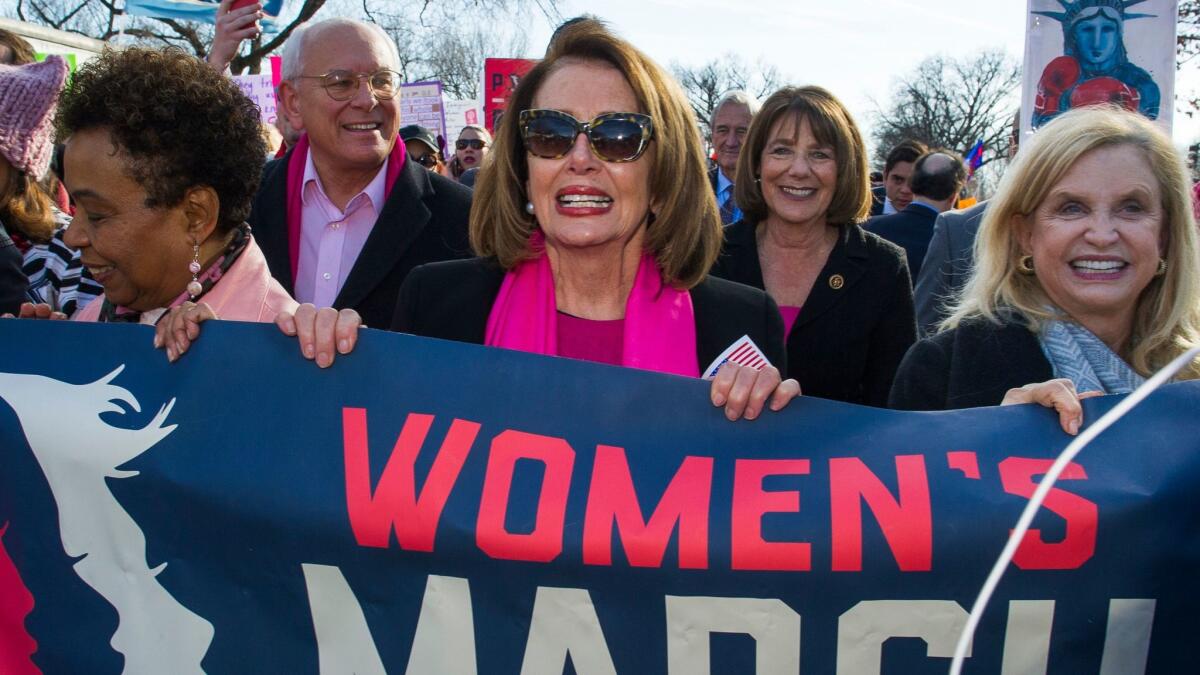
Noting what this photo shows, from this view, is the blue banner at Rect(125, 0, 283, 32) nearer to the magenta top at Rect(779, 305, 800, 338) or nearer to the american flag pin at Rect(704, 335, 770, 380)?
the magenta top at Rect(779, 305, 800, 338)

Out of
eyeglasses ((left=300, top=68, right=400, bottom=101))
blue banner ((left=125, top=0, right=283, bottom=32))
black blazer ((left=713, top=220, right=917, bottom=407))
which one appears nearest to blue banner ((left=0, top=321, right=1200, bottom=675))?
black blazer ((left=713, top=220, right=917, bottom=407))

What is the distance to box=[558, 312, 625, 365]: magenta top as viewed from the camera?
2557 mm

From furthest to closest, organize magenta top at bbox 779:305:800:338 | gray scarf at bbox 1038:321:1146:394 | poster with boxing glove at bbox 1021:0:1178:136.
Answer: poster with boxing glove at bbox 1021:0:1178:136 < magenta top at bbox 779:305:800:338 < gray scarf at bbox 1038:321:1146:394

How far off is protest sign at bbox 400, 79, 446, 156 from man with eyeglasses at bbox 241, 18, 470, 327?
857 cm

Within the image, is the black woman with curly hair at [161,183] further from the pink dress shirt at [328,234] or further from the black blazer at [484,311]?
the pink dress shirt at [328,234]

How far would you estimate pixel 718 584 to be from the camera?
201cm

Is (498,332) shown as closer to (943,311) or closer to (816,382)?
(816,382)

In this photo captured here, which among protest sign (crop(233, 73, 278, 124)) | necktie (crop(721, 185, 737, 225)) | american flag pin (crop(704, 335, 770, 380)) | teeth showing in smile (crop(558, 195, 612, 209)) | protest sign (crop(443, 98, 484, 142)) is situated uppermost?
protest sign (crop(443, 98, 484, 142))

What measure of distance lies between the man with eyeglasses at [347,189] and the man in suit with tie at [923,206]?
7.99 ft

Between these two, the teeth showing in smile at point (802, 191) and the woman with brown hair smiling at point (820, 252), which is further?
the teeth showing in smile at point (802, 191)

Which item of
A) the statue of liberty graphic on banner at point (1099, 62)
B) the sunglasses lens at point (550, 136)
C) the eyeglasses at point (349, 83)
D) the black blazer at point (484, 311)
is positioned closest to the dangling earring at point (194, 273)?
the black blazer at point (484, 311)

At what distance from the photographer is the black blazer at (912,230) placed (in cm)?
551

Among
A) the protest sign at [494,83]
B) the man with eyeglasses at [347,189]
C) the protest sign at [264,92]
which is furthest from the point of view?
the protest sign at [494,83]

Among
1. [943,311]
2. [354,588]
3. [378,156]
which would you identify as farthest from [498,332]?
[943,311]
